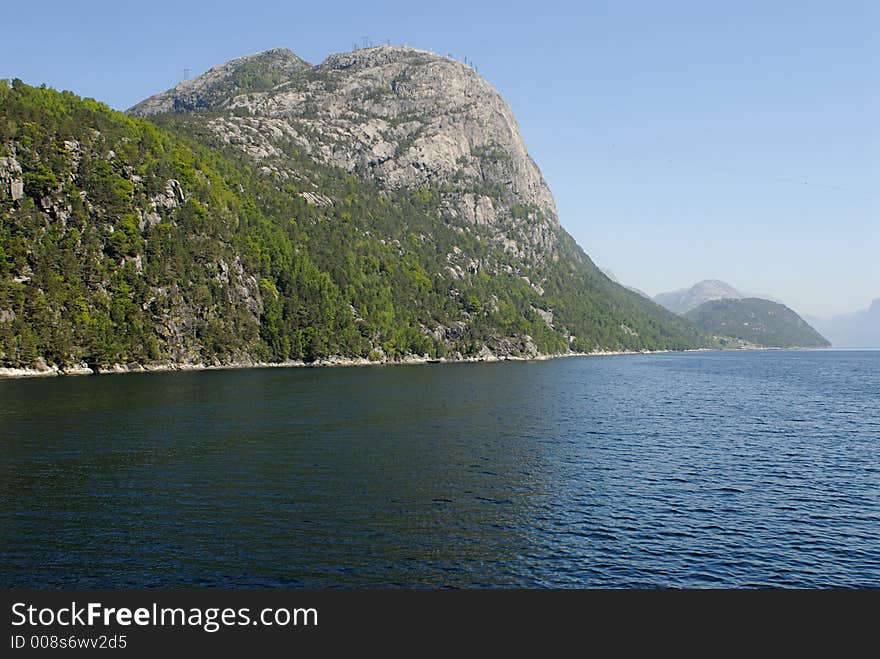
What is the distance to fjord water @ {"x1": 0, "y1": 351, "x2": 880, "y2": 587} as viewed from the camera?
105 ft

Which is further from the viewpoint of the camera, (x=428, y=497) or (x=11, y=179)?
(x=11, y=179)

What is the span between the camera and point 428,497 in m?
46.8

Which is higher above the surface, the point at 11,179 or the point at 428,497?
the point at 11,179

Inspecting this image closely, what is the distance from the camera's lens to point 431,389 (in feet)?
440

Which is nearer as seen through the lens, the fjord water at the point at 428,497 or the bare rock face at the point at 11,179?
the fjord water at the point at 428,497

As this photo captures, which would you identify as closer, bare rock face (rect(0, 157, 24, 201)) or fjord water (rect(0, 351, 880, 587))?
fjord water (rect(0, 351, 880, 587))

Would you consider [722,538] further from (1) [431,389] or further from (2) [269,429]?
(1) [431,389]

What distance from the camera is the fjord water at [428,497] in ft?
105

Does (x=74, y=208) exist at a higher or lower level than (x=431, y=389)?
higher

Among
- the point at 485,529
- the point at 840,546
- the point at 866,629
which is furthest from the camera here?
the point at 485,529

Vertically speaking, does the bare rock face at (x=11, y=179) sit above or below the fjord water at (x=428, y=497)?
above

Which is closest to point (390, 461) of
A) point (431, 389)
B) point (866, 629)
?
point (866, 629)

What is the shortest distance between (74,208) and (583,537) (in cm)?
18662

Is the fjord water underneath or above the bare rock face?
underneath
